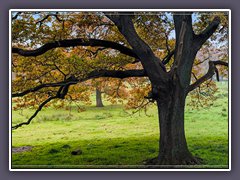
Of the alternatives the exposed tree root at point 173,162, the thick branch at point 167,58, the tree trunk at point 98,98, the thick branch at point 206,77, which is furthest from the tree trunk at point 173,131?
the tree trunk at point 98,98

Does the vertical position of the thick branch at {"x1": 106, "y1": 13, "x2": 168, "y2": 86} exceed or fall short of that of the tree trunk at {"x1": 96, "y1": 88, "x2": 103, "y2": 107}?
it exceeds it

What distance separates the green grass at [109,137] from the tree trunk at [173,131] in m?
0.07

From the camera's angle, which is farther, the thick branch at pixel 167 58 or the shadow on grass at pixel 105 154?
the thick branch at pixel 167 58

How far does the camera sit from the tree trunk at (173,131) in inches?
204

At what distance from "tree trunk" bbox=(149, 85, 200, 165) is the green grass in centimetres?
7

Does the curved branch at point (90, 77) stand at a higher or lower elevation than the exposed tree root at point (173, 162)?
higher

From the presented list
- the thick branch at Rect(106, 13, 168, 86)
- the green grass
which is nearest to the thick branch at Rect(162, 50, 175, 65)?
the thick branch at Rect(106, 13, 168, 86)

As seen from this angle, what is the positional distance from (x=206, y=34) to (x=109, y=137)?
1701 mm

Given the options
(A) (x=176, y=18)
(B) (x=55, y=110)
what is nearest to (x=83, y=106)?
(B) (x=55, y=110)

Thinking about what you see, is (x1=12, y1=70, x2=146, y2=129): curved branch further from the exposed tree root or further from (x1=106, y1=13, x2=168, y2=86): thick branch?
the exposed tree root

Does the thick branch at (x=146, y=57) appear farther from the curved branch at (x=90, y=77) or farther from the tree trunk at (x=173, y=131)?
the tree trunk at (x=173, y=131)

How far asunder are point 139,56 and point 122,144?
1.07m

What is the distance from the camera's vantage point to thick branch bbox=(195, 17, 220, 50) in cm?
519

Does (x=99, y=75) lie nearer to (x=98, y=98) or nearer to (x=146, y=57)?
(x=98, y=98)
